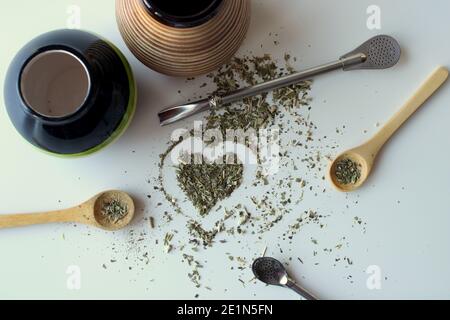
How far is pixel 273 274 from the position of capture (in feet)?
3.13

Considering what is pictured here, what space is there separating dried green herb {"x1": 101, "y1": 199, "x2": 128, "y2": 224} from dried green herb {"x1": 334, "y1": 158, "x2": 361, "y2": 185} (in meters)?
0.33

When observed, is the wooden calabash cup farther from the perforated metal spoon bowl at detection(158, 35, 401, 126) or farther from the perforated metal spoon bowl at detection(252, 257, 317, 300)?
the perforated metal spoon bowl at detection(252, 257, 317, 300)

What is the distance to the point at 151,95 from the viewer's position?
37.9 inches

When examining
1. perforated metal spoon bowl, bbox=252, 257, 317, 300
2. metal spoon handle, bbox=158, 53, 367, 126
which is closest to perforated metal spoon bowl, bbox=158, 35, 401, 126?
metal spoon handle, bbox=158, 53, 367, 126

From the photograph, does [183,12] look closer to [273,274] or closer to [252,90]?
[252,90]

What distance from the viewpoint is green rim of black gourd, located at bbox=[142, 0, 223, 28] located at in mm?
773

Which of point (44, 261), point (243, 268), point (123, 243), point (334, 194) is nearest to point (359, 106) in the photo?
point (334, 194)

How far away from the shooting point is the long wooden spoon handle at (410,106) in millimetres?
951

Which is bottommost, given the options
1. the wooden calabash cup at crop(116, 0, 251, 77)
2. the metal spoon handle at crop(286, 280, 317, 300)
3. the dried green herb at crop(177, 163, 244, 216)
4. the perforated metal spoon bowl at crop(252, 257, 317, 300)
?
the metal spoon handle at crop(286, 280, 317, 300)

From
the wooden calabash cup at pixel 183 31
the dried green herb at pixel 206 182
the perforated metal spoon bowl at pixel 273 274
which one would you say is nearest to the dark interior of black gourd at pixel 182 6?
the wooden calabash cup at pixel 183 31

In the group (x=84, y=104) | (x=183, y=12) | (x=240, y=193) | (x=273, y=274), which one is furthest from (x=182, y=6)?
(x=273, y=274)

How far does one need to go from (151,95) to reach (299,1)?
27cm

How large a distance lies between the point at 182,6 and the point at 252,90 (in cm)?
19
